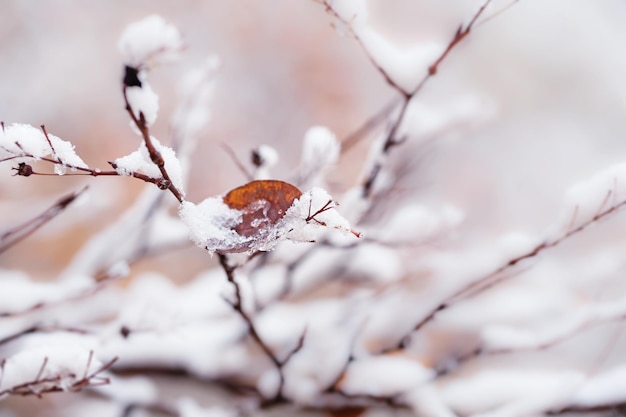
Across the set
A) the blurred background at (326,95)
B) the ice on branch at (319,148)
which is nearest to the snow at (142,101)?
the ice on branch at (319,148)

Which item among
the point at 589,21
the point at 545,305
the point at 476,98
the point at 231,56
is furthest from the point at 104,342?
the point at 589,21

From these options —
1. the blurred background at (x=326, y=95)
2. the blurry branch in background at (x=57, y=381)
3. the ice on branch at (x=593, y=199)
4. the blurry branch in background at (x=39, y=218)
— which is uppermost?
the blurred background at (x=326, y=95)

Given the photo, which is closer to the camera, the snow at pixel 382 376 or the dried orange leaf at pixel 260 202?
the dried orange leaf at pixel 260 202

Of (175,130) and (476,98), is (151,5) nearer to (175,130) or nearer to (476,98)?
(175,130)

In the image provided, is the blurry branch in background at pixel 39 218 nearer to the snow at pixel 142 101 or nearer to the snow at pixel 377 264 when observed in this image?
the snow at pixel 142 101

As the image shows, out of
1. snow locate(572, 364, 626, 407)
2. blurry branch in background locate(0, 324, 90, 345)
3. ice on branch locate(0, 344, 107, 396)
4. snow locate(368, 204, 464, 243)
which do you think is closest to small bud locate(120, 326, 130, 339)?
blurry branch in background locate(0, 324, 90, 345)

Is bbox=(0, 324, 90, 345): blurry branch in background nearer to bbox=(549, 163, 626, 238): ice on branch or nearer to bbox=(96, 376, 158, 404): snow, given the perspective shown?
bbox=(96, 376, 158, 404): snow

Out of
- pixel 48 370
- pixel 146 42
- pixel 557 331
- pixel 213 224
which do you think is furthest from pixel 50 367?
pixel 557 331
